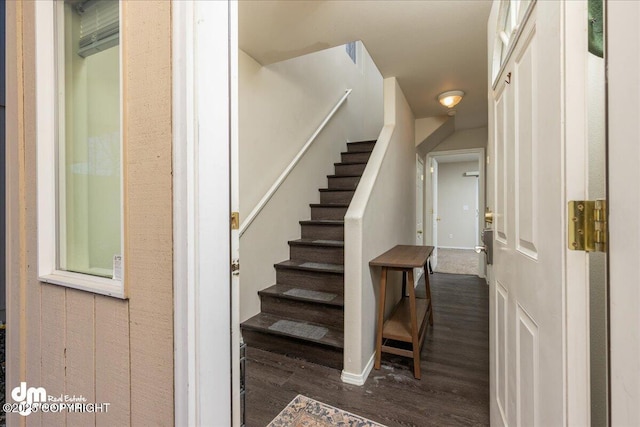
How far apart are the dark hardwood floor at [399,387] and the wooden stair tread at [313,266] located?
0.72 meters

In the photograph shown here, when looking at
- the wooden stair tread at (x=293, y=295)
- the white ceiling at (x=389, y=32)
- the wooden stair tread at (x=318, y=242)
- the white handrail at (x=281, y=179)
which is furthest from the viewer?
the wooden stair tread at (x=318, y=242)

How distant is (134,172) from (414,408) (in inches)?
71.5

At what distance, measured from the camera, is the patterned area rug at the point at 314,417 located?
4.86ft

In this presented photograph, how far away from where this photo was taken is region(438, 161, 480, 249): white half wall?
813 centimetres

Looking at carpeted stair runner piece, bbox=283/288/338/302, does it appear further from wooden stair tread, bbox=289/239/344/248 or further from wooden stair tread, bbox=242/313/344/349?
wooden stair tread, bbox=289/239/344/248

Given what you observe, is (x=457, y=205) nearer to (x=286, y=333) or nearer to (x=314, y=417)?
(x=286, y=333)

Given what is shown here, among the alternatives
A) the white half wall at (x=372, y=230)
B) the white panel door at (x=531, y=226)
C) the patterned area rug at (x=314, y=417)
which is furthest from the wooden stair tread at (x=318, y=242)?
the white panel door at (x=531, y=226)

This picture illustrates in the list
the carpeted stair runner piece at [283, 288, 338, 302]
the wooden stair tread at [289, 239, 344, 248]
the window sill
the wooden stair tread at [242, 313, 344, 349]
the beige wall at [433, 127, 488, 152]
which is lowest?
the wooden stair tread at [242, 313, 344, 349]

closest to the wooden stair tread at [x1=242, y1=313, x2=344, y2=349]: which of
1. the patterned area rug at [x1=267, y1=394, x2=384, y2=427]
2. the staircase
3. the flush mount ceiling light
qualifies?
the staircase

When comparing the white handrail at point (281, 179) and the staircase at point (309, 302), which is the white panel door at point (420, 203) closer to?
the white handrail at point (281, 179)

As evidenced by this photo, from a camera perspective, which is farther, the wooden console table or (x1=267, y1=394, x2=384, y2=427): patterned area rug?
the wooden console table

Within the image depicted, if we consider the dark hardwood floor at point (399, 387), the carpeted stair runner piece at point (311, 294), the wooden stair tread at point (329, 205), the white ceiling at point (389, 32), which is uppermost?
the white ceiling at point (389, 32)

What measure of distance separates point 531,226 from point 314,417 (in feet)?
4.76

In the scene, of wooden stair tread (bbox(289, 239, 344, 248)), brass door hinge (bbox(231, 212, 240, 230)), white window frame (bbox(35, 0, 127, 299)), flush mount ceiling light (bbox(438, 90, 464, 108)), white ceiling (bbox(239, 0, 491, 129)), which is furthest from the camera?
flush mount ceiling light (bbox(438, 90, 464, 108))
